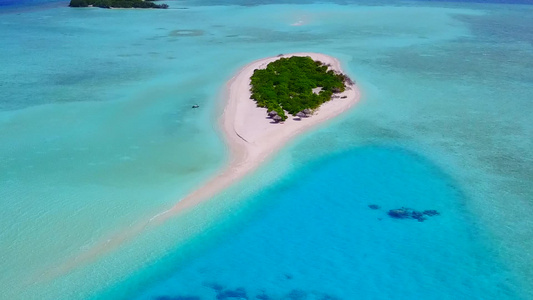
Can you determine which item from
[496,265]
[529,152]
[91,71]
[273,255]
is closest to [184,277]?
[273,255]

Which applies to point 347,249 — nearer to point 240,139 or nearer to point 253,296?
point 253,296

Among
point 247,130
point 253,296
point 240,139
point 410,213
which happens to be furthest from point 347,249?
point 247,130

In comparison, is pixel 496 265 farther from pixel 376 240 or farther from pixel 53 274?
pixel 53 274

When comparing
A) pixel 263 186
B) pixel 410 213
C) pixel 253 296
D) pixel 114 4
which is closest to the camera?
pixel 253 296

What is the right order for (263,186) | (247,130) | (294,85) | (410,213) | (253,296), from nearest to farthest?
A: (253,296) → (410,213) → (263,186) → (247,130) → (294,85)

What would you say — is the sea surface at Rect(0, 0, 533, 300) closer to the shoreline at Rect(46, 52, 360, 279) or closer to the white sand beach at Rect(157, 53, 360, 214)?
the shoreline at Rect(46, 52, 360, 279)

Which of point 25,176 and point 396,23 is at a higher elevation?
point 396,23
